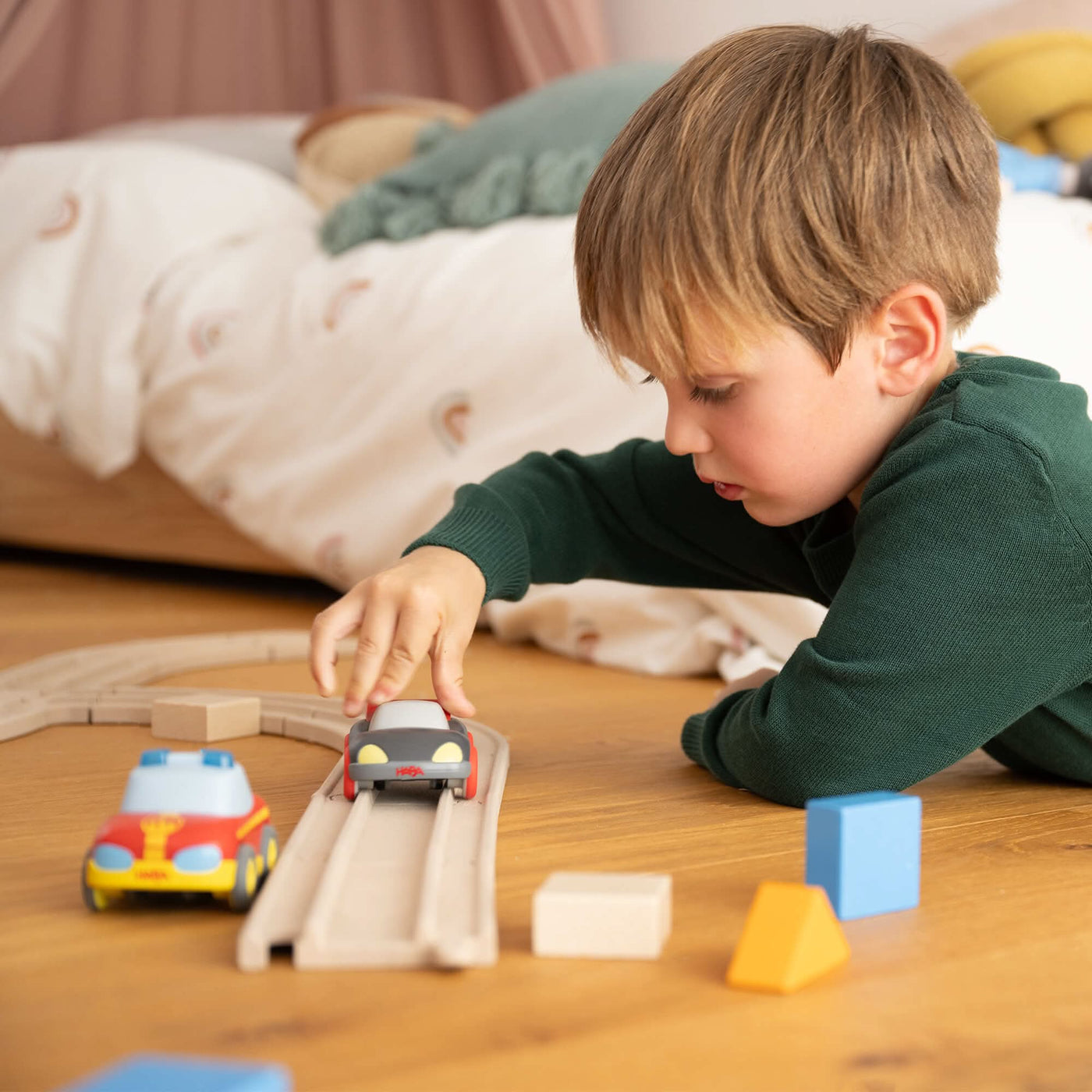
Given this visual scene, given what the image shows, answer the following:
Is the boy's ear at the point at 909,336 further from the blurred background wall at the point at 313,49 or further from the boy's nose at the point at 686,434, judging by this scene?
the blurred background wall at the point at 313,49

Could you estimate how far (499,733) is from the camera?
97cm

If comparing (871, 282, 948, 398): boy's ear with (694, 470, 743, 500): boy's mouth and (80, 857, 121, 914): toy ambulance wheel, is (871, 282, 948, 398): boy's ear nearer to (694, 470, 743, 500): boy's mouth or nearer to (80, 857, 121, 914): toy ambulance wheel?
(694, 470, 743, 500): boy's mouth

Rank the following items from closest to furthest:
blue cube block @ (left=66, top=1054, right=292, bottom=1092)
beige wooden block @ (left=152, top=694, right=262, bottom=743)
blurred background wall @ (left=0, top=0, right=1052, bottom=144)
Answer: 1. blue cube block @ (left=66, top=1054, right=292, bottom=1092)
2. beige wooden block @ (left=152, top=694, right=262, bottom=743)
3. blurred background wall @ (left=0, top=0, right=1052, bottom=144)

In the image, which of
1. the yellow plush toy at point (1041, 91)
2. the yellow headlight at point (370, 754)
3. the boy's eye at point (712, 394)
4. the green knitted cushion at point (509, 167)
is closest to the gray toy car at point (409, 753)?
the yellow headlight at point (370, 754)

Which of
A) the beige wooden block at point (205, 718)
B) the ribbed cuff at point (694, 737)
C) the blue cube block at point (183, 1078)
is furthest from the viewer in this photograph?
the beige wooden block at point (205, 718)

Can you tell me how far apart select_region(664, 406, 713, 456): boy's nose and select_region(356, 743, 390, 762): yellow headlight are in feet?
0.77

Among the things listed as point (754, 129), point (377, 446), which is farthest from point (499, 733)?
point (377, 446)

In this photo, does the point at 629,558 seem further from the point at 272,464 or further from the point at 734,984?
the point at 272,464

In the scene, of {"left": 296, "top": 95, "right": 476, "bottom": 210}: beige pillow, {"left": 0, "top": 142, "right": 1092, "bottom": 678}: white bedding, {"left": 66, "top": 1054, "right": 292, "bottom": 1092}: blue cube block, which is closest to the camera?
{"left": 66, "top": 1054, "right": 292, "bottom": 1092}: blue cube block

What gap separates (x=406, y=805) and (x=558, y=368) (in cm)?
69

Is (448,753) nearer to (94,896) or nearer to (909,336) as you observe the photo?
(94,896)

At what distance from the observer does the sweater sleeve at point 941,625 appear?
30.0 inches

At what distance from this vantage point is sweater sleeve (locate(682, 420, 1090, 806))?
76 cm

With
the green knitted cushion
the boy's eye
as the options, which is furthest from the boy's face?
the green knitted cushion
